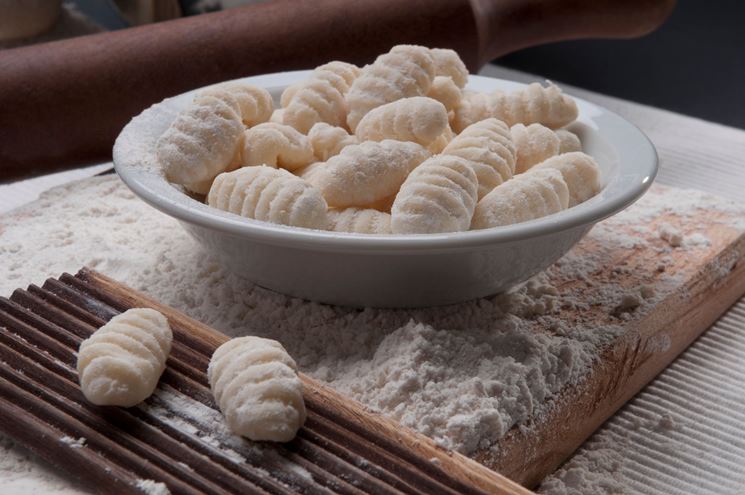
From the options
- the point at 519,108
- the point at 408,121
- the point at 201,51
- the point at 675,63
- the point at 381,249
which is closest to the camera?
the point at 381,249

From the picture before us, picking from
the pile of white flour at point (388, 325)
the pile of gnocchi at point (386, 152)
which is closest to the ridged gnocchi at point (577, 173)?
the pile of gnocchi at point (386, 152)

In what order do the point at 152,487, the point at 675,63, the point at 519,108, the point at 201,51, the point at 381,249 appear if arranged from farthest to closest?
1. the point at 675,63
2. the point at 201,51
3. the point at 519,108
4. the point at 381,249
5. the point at 152,487

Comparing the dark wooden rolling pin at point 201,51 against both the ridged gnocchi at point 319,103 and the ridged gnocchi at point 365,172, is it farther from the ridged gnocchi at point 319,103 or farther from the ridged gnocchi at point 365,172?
the ridged gnocchi at point 365,172

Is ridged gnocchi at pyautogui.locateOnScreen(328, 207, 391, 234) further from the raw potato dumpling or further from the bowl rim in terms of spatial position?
the raw potato dumpling

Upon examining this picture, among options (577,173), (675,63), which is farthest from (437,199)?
(675,63)

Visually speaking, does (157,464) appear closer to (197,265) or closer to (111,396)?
(111,396)

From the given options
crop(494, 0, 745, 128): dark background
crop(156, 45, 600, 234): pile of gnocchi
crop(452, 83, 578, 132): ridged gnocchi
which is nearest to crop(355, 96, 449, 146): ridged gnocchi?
crop(156, 45, 600, 234): pile of gnocchi

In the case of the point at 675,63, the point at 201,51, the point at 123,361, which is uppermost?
the point at 123,361

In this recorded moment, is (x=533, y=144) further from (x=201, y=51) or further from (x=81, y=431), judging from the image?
(x=201, y=51)

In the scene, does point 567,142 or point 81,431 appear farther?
point 567,142
